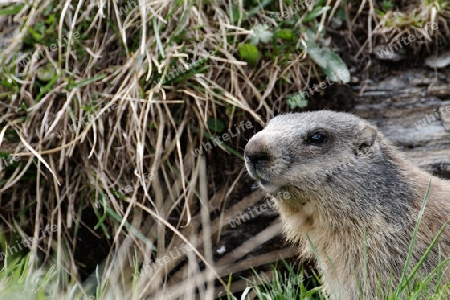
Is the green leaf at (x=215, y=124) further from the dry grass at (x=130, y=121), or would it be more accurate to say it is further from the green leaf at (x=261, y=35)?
the green leaf at (x=261, y=35)

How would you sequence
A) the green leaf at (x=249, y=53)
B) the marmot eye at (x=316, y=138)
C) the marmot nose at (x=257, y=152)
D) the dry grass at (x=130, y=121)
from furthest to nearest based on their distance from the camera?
the green leaf at (x=249, y=53) → the dry grass at (x=130, y=121) → the marmot eye at (x=316, y=138) → the marmot nose at (x=257, y=152)

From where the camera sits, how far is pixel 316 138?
448cm

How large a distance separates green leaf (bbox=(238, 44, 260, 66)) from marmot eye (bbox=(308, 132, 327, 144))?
1.40 m

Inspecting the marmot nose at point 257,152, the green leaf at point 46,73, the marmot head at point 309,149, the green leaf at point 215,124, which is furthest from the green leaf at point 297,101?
the green leaf at point 46,73

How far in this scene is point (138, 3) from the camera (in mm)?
5672

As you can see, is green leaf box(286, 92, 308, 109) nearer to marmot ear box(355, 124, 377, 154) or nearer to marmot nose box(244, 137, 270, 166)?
marmot ear box(355, 124, 377, 154)

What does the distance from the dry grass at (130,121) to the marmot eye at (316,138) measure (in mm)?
1186

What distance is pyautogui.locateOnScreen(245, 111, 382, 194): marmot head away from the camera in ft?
14.0

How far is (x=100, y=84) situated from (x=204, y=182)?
1.29m

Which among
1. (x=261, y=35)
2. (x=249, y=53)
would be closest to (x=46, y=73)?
(x=249, y=53)

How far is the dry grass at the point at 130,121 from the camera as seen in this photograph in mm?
5430

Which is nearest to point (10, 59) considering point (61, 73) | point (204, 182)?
point (61, 73)

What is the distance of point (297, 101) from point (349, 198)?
5.22 ft

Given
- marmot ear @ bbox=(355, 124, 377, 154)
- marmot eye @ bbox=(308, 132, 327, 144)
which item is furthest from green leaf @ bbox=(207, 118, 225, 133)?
marmot ear @ bbox=(355, 124, 377, 154)
